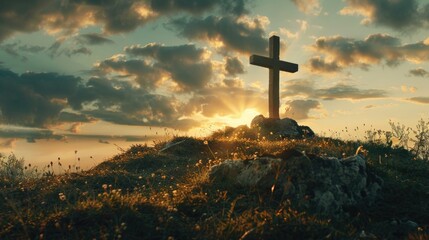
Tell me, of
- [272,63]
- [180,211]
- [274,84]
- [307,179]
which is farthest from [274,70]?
[180,211]

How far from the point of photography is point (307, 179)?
888 cm

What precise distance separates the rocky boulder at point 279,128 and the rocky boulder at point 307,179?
11.4m

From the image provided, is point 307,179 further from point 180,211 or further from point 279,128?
point 279,128

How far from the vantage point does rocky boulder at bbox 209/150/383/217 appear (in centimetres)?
865

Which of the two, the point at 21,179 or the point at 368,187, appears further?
the point at 21,179

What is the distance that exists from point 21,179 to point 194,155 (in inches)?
231

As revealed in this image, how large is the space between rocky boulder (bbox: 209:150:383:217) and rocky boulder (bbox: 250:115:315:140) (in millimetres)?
11399

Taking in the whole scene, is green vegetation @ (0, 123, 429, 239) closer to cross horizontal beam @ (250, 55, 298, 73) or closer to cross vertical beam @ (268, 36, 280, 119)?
cross horizontal beam @ (250, 55, 298, 73)

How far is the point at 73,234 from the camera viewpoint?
5.85 metres

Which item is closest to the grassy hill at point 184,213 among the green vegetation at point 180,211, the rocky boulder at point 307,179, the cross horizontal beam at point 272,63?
the green vegetation at point 180,211

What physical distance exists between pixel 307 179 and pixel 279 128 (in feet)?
44.3

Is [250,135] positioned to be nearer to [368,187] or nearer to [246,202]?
[368,187]

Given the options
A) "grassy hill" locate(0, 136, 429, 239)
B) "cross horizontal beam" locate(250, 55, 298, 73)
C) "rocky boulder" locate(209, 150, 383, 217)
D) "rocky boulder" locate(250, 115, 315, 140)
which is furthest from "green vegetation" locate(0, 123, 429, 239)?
"cross horizontal beam" locate(250, 55, 298, 73)

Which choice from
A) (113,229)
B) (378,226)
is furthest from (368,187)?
(113,229)
